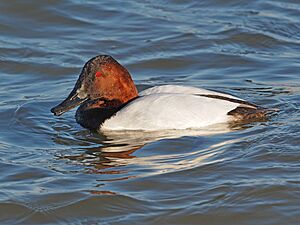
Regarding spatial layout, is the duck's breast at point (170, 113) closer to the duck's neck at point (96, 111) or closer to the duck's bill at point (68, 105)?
the duck's neck at point (96, 111)

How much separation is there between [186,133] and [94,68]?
121 cm

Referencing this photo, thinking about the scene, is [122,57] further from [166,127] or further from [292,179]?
[292,179]

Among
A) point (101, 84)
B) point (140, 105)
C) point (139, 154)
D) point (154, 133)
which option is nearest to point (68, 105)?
point (101, 84)

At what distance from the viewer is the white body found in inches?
337

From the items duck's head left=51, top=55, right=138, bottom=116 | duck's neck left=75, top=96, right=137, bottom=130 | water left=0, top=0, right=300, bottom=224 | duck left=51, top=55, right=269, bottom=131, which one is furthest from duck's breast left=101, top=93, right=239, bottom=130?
duck's head left=51, top=55, right=138, bottom=116

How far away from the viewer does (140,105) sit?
8625 mm

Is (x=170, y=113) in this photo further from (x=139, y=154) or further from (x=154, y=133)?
(x=139, y=154)

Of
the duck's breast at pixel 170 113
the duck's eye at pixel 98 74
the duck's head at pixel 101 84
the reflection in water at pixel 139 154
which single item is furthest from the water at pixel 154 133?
the duck's eye at pixel 98 74

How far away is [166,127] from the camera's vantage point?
337 inches

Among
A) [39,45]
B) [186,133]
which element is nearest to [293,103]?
[186,133]

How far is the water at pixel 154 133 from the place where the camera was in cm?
664

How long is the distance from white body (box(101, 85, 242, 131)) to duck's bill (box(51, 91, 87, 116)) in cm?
41

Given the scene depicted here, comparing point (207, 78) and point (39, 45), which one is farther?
point (39, 45)

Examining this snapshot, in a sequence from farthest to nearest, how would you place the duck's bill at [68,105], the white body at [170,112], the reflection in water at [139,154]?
→ the duck's bill at [68,105] < the white body at [170,112] < the reflection in water at [139,154]
